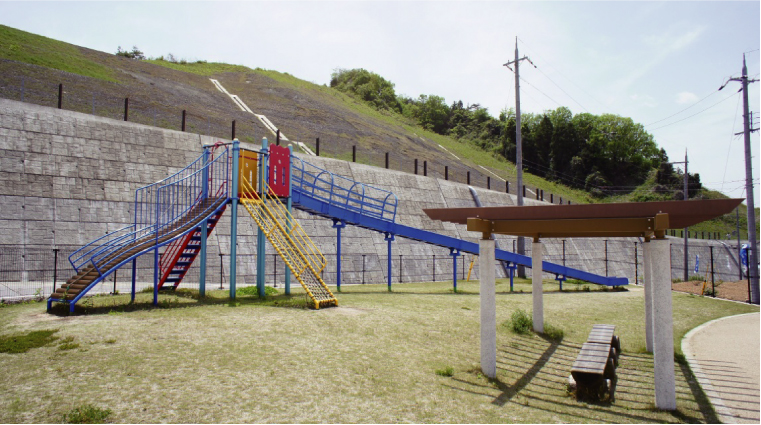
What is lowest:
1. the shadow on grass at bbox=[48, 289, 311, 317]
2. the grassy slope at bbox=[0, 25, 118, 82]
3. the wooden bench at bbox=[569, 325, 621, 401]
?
the wooden bench at bbox=[569, 325, 621, 401]

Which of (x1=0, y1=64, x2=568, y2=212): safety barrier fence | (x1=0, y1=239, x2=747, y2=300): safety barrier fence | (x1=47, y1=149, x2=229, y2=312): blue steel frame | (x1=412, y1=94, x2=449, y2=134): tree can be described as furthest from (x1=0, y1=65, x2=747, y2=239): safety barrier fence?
(x1=412, y1=94, x2=449, y2=134): tree

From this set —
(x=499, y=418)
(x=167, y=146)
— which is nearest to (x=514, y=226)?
(x=499, y=418)

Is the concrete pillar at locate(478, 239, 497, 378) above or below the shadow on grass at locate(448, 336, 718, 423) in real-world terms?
above

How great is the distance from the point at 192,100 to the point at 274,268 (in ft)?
85.4

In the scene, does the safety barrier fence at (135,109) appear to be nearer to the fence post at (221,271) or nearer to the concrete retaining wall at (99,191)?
the concrete retaining wall at (99,191)

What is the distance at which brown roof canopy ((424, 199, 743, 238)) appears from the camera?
6512 mm

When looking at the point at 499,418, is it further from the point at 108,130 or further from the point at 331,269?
the point at 108,130

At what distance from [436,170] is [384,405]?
37978 mm

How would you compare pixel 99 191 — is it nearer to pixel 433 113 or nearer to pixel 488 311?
pixel 488 311

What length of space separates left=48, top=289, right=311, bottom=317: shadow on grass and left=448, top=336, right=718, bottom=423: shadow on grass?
19.5 feet

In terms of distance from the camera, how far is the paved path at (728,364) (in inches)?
278

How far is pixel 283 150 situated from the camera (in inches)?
642

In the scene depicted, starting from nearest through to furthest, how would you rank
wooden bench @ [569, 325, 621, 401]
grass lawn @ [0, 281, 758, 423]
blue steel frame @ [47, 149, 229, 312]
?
grass lawn @ [0, 281, 758, 423], wooden bench @ [569, 325, 621, 401], blue steel frame @ [47, 149, 229, 312]

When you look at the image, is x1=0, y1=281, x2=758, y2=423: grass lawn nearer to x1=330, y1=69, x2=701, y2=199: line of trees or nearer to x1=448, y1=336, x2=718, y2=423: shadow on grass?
x1=448, y1=336, x2=718, y2=423: shadow on grass
